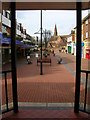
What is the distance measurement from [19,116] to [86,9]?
368 cm

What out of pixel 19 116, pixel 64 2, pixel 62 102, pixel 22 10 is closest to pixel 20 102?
pixel 19 116

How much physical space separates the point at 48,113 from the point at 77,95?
94 cm

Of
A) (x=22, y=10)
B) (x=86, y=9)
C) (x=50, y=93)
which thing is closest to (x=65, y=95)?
(x=50, y=93)

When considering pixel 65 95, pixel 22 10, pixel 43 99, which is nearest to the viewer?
pixel 22 10

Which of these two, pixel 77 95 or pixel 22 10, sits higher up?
pixel 22 10

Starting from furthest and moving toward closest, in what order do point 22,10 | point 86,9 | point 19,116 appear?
point 22,10, point 86,9, point 19,116

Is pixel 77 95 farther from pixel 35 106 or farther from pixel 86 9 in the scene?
pixel 86 9

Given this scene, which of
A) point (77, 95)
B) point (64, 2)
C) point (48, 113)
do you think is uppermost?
point (64, 2)

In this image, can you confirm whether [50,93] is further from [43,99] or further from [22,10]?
[22,10]

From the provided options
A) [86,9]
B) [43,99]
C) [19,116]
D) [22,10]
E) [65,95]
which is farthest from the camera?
[65,95]

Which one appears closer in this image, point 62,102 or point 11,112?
point 11,112

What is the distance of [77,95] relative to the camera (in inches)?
113

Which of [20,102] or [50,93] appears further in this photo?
[50,93]

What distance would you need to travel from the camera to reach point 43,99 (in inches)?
155
